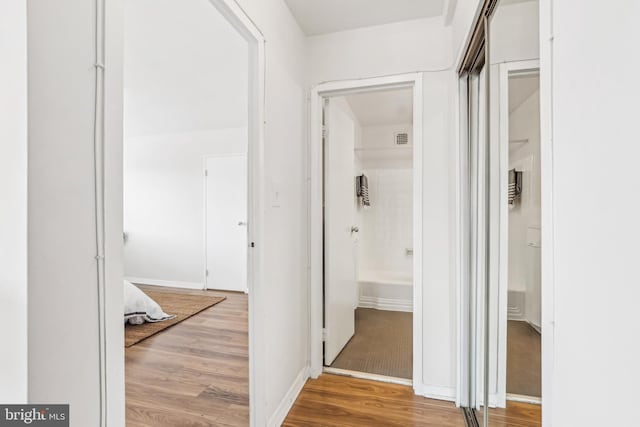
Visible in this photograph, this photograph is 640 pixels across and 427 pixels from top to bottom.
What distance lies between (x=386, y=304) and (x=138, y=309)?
2.87 m

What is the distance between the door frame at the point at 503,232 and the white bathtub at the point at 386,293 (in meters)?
2.69

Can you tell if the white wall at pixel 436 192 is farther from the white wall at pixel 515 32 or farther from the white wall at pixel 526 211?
the white wall at pixel 526 211

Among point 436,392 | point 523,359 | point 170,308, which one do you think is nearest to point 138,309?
point 170,308

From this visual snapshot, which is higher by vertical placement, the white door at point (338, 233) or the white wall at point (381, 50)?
the white wall at point (381, 50)

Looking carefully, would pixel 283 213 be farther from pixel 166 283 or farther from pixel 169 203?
pixel 166 283

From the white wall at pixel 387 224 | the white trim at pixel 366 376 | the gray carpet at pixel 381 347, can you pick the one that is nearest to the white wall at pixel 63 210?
the white trim at pixel 366 376

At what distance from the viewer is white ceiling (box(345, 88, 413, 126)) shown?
3.45 metres

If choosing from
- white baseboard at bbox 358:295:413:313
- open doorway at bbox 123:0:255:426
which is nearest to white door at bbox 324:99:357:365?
open doorway at bbox 123:0:255:426

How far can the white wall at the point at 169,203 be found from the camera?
5.03 meters

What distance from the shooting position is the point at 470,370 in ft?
6.37
